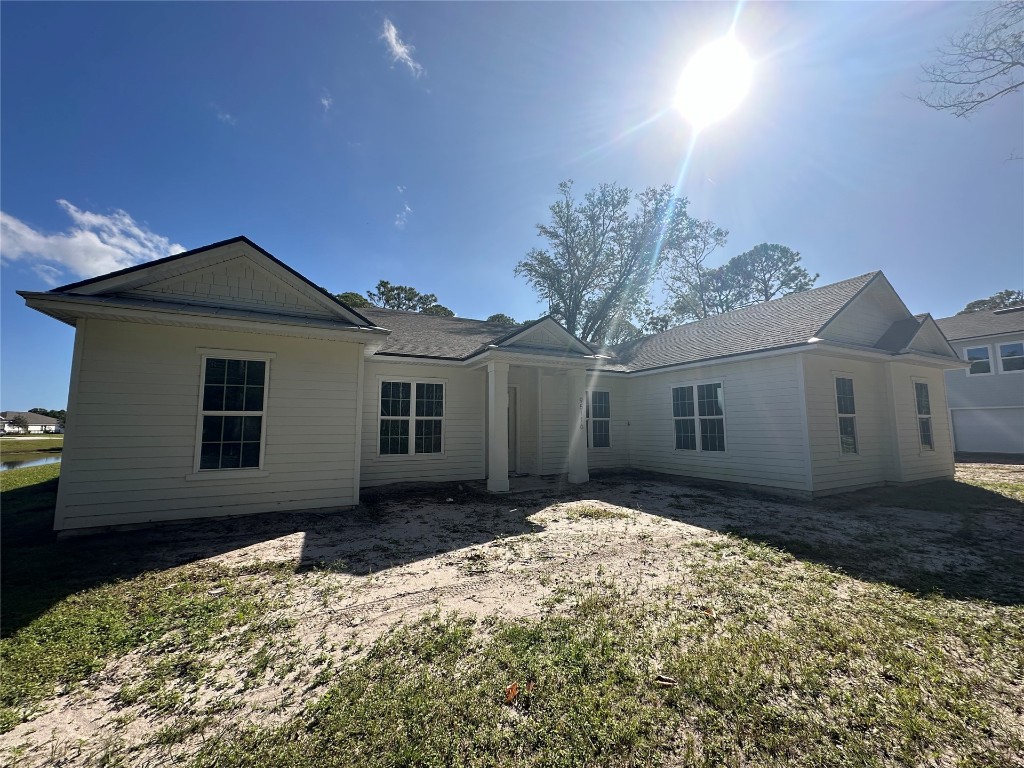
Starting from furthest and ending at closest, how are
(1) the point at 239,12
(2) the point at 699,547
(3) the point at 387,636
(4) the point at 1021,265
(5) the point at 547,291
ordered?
(5) the point at 547,291 → (4) the point at 1021,265 → (1) the point at 239,12 → (2) the point at 699,547 → (3) the point at 387,636

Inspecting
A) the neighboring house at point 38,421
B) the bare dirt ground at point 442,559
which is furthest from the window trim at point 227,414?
the neighboring house at point 38,421

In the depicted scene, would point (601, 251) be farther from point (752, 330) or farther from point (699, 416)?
point (699, 416)

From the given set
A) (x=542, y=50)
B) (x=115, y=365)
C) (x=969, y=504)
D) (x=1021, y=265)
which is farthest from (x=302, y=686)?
(x=1021, y=265)

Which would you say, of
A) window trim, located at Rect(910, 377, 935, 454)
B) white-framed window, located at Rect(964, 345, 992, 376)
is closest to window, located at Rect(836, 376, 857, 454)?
window trim, located at Rect(910, 377, 935, 454)

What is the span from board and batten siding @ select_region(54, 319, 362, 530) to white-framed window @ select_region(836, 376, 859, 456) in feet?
35.6

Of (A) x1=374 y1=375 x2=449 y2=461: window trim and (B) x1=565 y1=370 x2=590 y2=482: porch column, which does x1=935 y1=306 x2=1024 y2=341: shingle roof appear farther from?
(A) x1=374 y1=375 x2=449 y2=461: window trim

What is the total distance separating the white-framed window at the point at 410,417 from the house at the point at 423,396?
0.12 ft

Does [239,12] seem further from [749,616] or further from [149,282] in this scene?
[749,616]

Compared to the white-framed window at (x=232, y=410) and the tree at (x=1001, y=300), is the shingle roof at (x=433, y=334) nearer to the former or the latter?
the white-framed window at (x=232, y=410)

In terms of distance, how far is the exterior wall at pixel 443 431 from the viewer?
891 cm

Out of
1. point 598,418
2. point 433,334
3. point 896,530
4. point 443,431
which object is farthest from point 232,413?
point 896,530

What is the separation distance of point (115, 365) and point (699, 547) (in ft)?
29.1

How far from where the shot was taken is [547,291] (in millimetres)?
26875

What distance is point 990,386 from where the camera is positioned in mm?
16922
